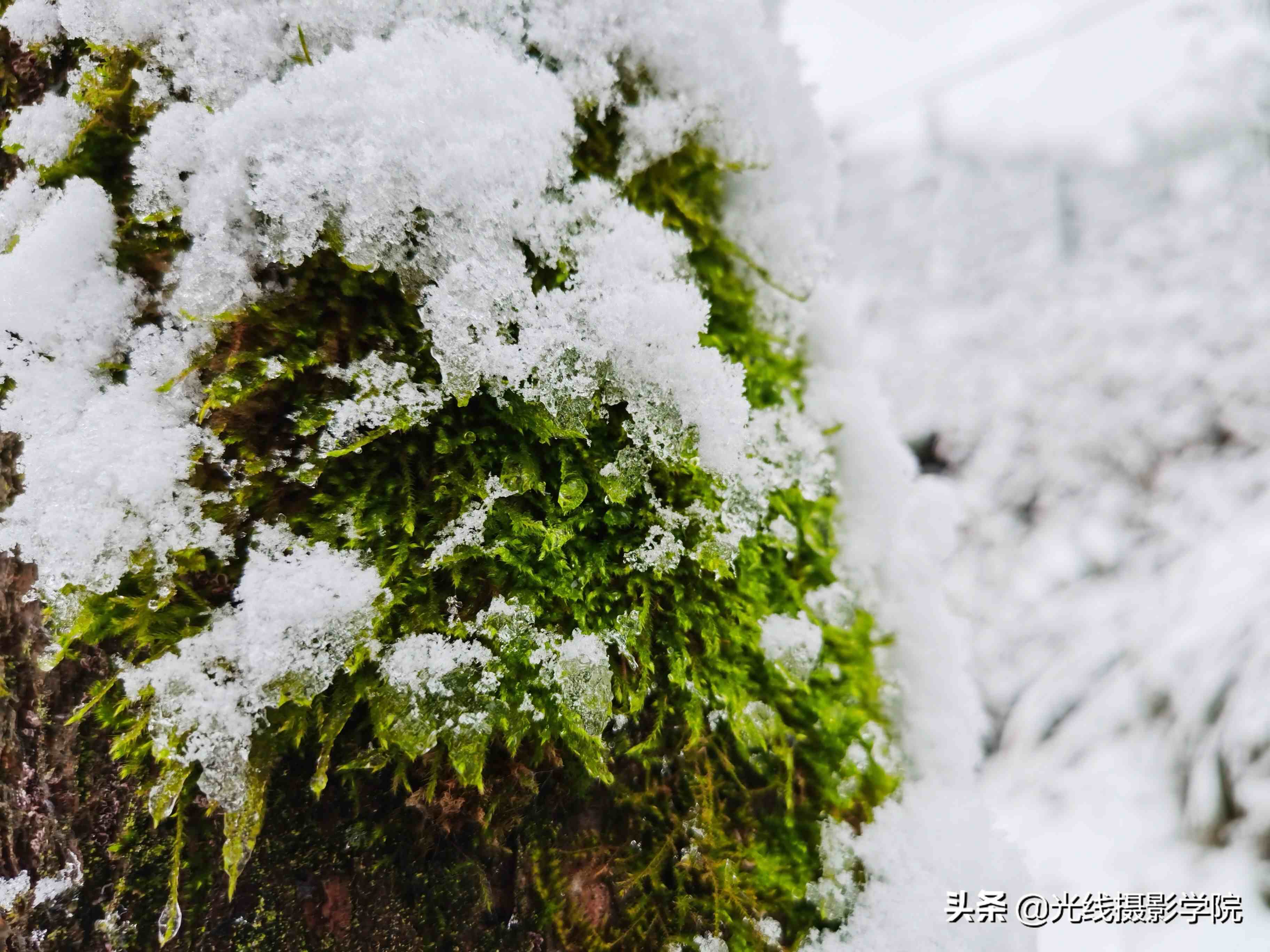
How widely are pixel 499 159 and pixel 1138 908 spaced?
2477mm

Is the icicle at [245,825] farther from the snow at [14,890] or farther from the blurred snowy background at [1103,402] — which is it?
the blurred snowy background at [1103,402]

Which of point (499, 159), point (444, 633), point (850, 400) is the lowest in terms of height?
point (444, 633)

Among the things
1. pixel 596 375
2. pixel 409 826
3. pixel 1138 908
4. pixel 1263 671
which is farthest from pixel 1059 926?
pixel 596 375

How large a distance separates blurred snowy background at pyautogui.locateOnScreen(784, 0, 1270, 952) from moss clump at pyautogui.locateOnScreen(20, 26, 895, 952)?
21.0 inches

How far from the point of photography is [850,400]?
120 cm


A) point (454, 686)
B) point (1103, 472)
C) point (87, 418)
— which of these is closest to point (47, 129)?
point (87, 418)

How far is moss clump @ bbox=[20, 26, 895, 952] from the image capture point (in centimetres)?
71

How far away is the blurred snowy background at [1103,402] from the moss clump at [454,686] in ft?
1.75

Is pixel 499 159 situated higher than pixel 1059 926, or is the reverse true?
pixel 499 159

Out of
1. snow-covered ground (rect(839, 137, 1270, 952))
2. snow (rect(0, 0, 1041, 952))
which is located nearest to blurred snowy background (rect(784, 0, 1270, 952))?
snow-covered ground (rect(839, 137, 1270, 952))

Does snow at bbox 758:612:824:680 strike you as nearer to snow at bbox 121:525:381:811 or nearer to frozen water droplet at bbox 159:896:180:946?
snow at bbox 121:525:381:811

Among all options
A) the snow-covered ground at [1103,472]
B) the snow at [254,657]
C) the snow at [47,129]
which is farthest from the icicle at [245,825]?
the snow-covered ground at [1103,472]

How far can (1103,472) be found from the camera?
11.4 feet

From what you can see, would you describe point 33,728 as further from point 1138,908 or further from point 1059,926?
point 1138,908
